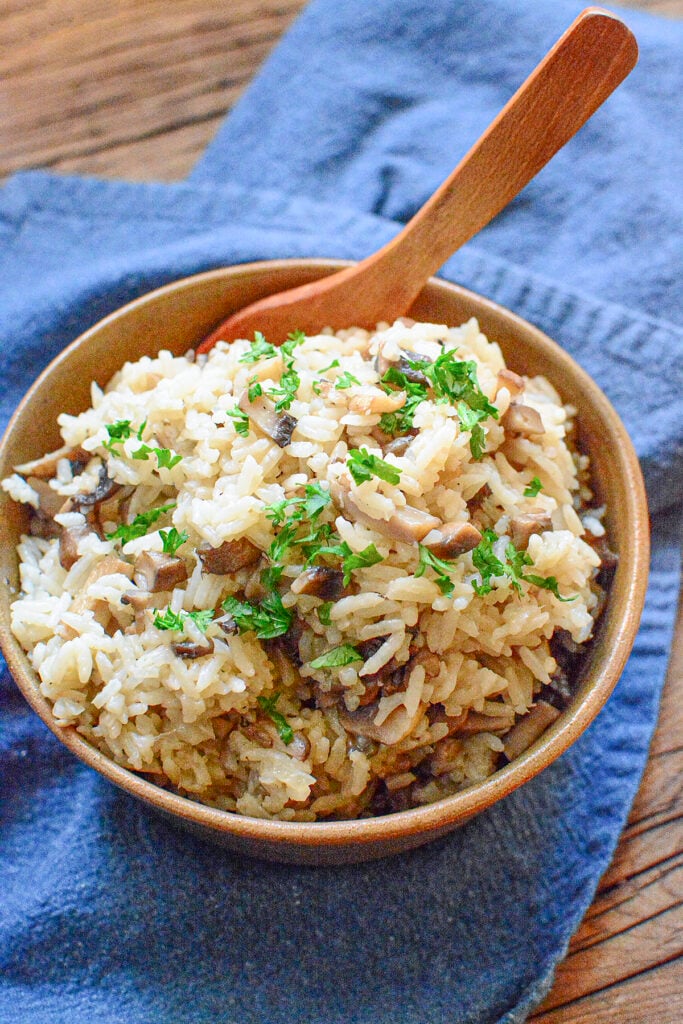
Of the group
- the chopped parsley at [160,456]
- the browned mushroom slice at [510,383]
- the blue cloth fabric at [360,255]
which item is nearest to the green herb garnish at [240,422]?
the chopped parsley at [160,456]

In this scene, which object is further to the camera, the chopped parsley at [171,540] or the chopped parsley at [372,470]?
the chopped parsley at [171,540]

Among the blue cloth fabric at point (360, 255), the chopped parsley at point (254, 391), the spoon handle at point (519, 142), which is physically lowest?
the blue cloth fabric at point (360, 255)

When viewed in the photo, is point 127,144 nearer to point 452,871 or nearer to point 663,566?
point 663,566

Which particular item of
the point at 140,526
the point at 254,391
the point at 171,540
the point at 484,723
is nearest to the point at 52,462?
the point at 140,526

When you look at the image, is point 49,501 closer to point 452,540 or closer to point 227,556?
point 227,556

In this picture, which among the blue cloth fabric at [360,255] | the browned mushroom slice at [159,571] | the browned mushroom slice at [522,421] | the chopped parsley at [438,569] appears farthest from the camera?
the blue cloth fabric at [360,255]

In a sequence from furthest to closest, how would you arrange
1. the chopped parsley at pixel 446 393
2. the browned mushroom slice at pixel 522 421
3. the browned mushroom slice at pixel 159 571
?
the browned mushroom slice at pixel 522 421
the chopped parsley at pixel 446 393
the browned mushroom slice at pixel 159 571

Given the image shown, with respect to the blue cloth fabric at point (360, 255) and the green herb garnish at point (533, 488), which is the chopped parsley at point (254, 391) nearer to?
the green herb garnish at point (533, 488)
